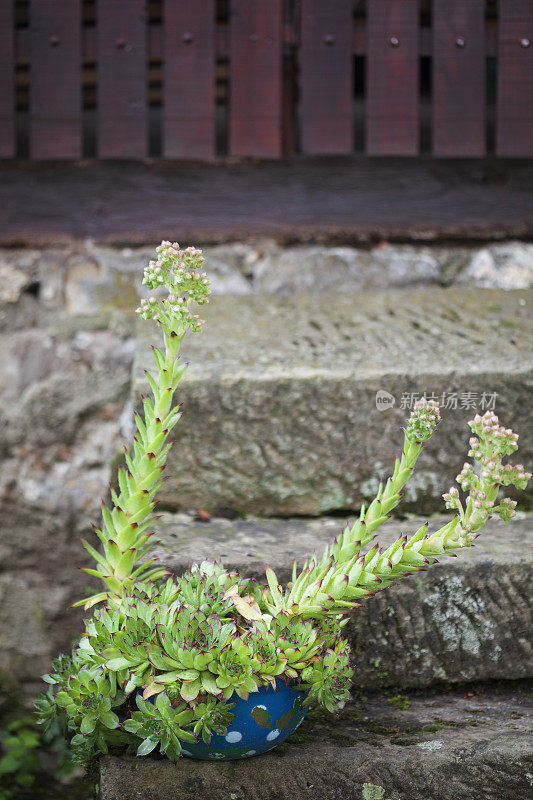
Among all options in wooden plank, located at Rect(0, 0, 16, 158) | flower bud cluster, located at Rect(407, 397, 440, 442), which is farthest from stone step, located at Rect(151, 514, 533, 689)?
wooden plank, located at Rect(0, 0, 16, 158)

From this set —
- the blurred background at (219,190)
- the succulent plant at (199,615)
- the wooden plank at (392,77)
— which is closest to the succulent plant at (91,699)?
the succulent plant at (199,615)

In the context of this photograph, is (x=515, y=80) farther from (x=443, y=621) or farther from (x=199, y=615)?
(x=199, y=615)

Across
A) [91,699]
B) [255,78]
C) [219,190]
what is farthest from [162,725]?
[255,78]

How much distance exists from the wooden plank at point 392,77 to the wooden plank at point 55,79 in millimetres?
1117

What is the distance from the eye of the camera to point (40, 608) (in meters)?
2.31

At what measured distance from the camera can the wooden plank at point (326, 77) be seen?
2625 mm

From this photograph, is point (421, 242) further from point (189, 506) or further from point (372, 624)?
point (372, 624)

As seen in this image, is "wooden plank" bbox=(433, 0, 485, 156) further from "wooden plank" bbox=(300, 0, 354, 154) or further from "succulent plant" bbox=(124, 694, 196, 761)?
"succulent plant" bbox=(124, 694, 196, 761)

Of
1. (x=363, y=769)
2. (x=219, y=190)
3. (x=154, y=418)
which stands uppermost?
(x=219, y=190)

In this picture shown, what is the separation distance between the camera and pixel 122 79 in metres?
2.65

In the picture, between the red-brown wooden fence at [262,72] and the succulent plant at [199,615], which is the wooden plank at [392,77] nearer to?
the red-brown wooden fence at [262,72]

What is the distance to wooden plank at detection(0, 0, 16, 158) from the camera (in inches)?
102

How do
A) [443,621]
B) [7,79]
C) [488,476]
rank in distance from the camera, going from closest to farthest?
1. [488,476]
2. [443,621]
3. [7,79]

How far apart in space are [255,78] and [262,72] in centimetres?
3
